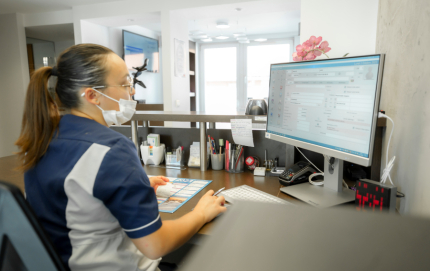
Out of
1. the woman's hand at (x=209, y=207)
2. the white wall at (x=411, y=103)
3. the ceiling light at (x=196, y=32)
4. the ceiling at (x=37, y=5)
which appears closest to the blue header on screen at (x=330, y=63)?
the white wall at (x=411, y=103)

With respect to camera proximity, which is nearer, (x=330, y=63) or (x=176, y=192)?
(x=330, y=63)

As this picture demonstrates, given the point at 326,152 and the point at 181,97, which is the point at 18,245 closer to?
the point at 326,152

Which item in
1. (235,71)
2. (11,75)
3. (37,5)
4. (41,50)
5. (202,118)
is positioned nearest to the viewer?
(202,118)

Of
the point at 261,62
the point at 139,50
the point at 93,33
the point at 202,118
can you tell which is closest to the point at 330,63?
the point at 202,118

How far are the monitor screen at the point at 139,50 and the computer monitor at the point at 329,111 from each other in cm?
413

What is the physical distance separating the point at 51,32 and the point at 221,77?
3617 millimetres

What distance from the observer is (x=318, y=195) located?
42.0 inches

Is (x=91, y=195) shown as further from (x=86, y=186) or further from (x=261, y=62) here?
(x=261, y=62)

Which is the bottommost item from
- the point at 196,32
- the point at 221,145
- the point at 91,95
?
the point at 221,145

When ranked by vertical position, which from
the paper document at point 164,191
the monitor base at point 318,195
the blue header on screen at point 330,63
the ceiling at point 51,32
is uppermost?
the ceiling at point 51,32

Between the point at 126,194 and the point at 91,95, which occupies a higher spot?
the point at 91,95

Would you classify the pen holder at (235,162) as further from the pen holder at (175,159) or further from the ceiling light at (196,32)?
the ceiling light at (196,32)

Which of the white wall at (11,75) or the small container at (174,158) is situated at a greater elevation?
the white wall at (11,75)

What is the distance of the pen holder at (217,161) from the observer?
151 cm
